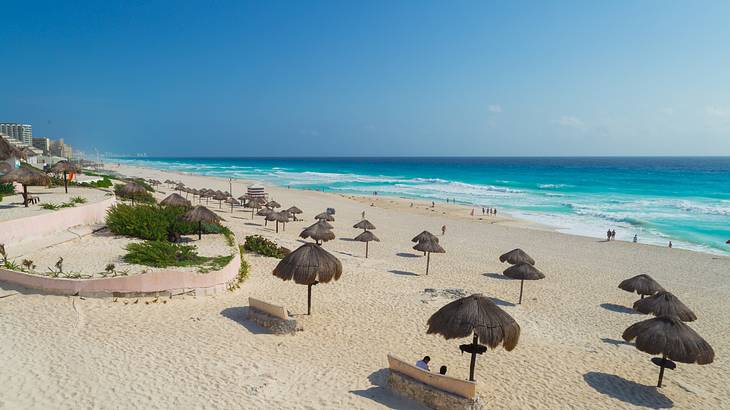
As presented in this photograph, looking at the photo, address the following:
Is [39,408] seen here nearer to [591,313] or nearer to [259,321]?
[259,321]

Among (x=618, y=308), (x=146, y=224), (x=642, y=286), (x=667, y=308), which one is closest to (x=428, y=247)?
(x=618, y=308)

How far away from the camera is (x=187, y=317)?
9.53 meters

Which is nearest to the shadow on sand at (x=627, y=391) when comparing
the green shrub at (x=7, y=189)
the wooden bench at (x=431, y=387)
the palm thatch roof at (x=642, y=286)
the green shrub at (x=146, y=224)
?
the wooden bench at (x=431, y=387)

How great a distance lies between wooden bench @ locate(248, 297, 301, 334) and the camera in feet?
30.9

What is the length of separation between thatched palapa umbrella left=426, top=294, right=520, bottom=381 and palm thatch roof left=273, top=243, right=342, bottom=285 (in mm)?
3238

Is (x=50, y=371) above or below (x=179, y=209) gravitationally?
below

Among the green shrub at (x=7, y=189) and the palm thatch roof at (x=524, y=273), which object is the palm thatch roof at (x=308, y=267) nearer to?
the palm thatch roof at (x=524, y=273)

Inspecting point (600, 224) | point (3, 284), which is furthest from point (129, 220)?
point (600, 224)

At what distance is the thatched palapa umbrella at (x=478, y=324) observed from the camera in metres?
7.00

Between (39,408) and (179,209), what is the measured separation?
1170 centimetres

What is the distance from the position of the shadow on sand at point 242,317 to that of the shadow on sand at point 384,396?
2.96 metres

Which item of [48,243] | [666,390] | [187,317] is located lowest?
[666,390]

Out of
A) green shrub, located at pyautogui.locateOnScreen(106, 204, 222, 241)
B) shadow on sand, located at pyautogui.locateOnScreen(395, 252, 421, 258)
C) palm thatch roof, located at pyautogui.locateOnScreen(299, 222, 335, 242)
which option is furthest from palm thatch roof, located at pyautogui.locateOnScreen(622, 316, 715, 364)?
green shrub, located at pyautogui.locateOnScreen(106, 204, 222, 241)

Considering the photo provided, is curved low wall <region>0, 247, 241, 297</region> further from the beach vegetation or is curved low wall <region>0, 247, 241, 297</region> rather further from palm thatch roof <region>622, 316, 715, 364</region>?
palm thatch roof <region>622, 316, 715, 364</region>
